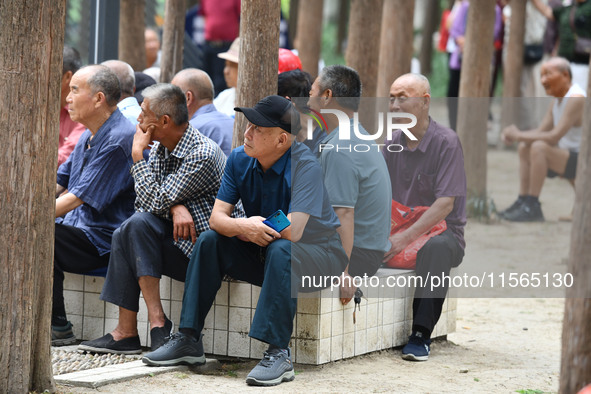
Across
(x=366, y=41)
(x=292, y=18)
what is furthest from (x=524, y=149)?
(x=292, y=18)

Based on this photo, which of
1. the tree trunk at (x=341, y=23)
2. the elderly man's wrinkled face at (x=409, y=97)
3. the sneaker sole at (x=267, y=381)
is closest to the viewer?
the sneaker sole at (x=267, y=381)

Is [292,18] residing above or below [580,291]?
above

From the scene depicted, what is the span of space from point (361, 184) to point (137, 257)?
124cm

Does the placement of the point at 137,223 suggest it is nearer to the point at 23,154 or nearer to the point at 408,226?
the point at 23,154

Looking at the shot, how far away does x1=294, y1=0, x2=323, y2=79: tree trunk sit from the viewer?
12.0m

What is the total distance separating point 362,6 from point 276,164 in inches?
160

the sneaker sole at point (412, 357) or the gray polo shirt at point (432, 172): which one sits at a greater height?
the gray polo shirt at point (432, 172)

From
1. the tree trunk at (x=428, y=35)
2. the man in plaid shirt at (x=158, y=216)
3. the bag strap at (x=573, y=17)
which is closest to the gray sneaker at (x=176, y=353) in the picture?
the man in plaid shirt at (x=158, y=216)

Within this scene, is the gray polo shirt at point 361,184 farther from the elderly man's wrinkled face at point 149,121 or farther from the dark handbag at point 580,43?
the dark handbag at point 580,43

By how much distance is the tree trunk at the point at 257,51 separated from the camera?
5719mm

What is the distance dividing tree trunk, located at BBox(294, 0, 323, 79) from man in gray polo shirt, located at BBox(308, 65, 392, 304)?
6369mm

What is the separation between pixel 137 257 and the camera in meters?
5.28

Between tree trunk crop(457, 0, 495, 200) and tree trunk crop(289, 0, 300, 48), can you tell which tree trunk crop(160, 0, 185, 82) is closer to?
tree trunk crop(457, 0, 495, 200)

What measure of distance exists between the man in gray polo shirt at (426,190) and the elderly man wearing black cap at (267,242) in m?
0.67
